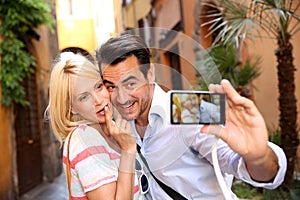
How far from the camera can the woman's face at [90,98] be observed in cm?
81

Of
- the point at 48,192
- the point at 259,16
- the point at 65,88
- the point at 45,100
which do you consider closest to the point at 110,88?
the point at 65,88

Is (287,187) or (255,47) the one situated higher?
(255,47)

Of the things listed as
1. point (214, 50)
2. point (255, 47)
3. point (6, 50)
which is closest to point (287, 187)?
point (214, 50)

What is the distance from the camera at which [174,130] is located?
843 mm

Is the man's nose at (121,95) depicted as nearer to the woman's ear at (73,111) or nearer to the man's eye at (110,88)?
the man's eye at (110,88)

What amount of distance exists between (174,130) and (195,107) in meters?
0.12

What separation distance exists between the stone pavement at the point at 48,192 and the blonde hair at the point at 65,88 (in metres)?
4.49

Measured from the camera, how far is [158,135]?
869 millimetres

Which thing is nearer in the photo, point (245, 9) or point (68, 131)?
point (68, 131)

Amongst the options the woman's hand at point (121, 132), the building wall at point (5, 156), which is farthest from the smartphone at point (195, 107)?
the building wall at point (5, 156)

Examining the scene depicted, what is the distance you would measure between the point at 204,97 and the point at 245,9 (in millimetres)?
2914

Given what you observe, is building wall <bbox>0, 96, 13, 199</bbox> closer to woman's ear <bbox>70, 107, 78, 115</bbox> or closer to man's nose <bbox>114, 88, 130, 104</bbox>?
woman's ear <bbox>70, 107, 78, 115</bbox>

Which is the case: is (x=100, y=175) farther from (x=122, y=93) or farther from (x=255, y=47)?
(x=255, y=47)

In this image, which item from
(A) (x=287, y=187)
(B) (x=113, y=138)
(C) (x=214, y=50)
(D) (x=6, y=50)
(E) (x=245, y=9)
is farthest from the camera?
(D) (x=6, y=50)
